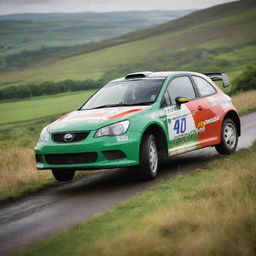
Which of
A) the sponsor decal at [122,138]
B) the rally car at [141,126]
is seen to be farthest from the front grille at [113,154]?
the sponsor decal at [122,138]

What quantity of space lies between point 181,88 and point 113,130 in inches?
88.5

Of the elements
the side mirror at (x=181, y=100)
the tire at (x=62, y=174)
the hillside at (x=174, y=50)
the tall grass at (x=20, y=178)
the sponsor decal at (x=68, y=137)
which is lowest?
the hillside at (x=174, y=50)

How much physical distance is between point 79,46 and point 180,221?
169m

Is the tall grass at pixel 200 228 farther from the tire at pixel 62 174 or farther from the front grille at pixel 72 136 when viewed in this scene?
the tire at pixel 62 174

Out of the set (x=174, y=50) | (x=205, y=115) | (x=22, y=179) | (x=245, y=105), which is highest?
(x=205, y=115)

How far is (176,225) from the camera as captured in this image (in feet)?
20.5

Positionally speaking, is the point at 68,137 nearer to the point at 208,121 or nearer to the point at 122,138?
the point at 122,138

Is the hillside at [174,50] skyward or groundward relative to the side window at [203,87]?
groundward

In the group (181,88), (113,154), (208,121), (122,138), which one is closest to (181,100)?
(181,88)

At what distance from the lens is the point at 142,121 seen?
9.84 meters

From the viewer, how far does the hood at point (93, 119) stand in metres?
9.67

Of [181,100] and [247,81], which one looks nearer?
[181,100]

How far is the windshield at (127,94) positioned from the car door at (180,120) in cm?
28

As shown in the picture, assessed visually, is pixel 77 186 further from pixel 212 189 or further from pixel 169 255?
pixel 169 255
